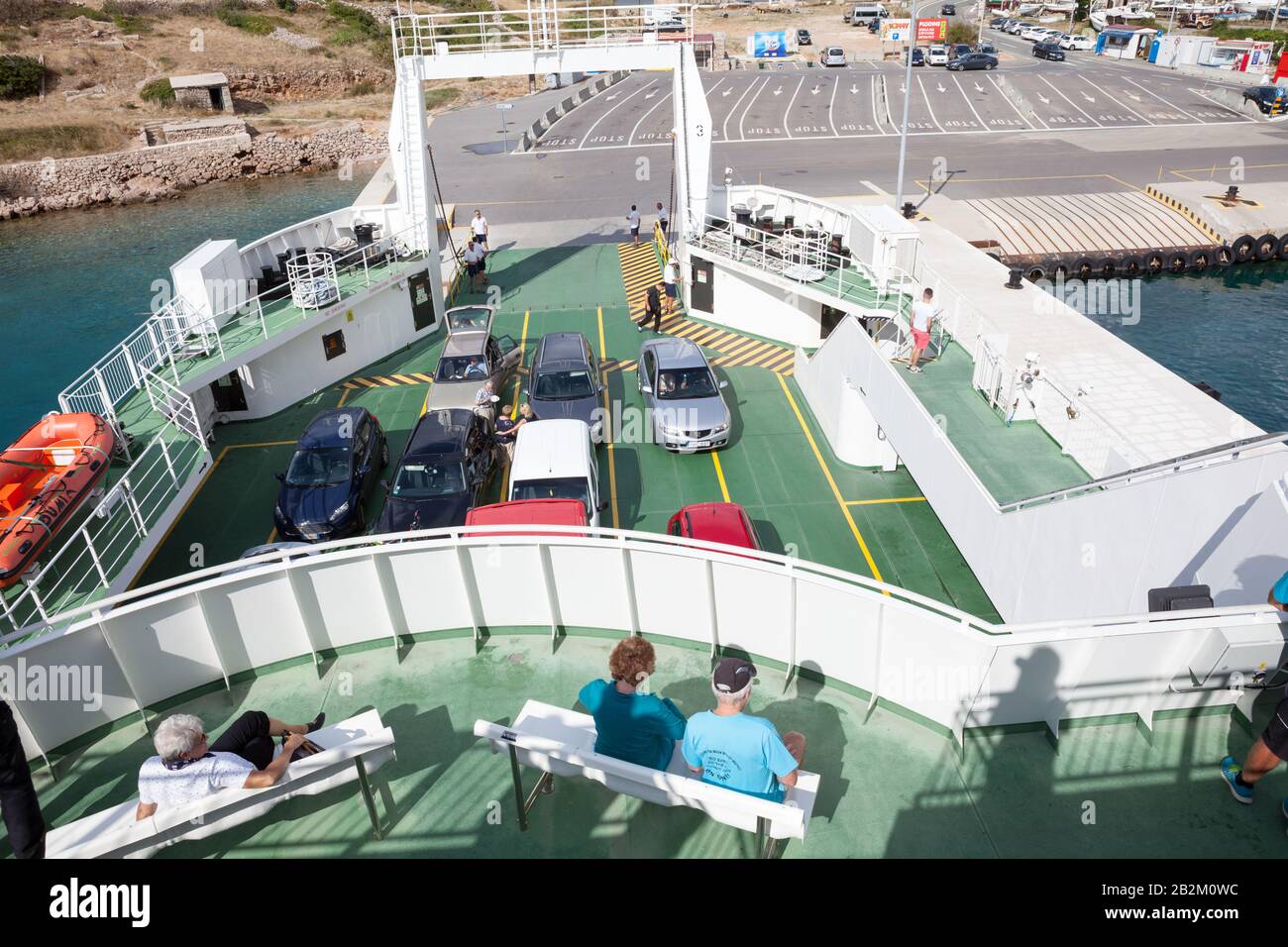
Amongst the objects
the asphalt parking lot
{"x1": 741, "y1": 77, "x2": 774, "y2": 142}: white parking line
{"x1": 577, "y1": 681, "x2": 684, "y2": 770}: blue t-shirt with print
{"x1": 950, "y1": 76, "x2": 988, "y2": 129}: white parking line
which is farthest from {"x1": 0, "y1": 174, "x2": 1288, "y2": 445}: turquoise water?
{"x1": 741, "y1": 77, "x2": 774, "y2": 142}: white parking line

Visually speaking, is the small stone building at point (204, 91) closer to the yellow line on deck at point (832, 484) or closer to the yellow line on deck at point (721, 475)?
the yellow line on deck at point (832, 484)

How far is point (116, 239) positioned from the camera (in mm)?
38562

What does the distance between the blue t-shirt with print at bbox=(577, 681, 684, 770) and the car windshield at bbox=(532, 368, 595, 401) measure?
471 inches

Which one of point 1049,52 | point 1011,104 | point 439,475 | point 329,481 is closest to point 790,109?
point 1011,104

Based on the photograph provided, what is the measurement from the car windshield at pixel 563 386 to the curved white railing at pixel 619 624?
29.6 feet

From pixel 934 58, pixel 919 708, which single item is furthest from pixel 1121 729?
pixel 934 58

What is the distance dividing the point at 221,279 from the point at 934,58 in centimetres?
6637

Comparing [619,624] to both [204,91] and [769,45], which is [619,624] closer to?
[204,91]

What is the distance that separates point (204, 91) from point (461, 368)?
56.9 meters

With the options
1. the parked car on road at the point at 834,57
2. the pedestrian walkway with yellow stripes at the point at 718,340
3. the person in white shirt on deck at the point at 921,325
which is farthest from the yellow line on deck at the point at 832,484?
the parked car on road at the point at 834,57

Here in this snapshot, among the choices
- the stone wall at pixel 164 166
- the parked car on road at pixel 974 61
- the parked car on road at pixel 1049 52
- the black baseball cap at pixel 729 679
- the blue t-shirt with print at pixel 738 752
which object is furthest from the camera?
the parked car on road at pixel 1049 52

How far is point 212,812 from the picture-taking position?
5.73 meters

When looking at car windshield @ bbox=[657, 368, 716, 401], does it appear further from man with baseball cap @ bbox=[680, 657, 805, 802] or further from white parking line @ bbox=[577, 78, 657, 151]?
white parking line @ bbox=[577, 78, 657, 151]

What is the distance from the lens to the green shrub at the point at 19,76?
54219 millimetres
